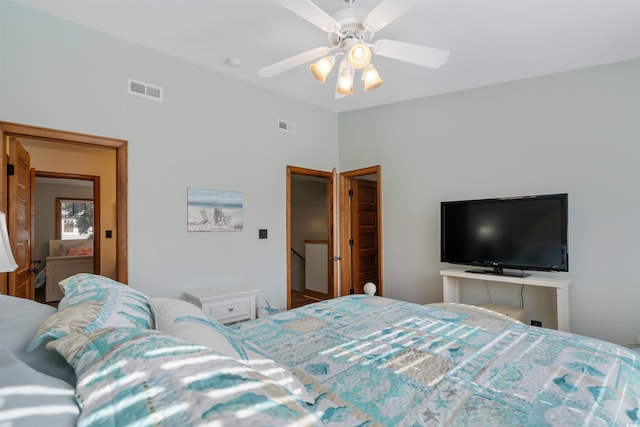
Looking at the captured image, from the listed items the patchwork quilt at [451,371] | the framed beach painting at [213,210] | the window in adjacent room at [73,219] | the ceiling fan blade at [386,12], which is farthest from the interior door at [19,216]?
the window in adjacent room at [73,219]

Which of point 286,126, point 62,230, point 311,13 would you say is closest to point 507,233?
point 311,13

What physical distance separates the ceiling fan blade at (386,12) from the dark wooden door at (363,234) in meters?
2.96

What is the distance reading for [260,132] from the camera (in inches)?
148

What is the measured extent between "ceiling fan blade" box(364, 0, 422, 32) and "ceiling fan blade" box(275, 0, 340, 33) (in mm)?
205

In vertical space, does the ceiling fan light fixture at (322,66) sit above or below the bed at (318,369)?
above

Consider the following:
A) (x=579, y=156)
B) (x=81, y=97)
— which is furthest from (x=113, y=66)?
(x=579, y=156)

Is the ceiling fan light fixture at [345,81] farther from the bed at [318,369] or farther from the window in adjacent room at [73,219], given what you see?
the window in adjacent room at [73,219]

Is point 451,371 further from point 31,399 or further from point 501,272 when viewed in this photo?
point 501,272

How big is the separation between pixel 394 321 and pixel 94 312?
1463 millimetres

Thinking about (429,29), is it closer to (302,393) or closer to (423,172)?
(423,172)

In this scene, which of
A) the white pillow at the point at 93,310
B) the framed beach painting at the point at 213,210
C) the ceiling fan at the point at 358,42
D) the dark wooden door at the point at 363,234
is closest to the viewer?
the white pillow at the point at 93,310

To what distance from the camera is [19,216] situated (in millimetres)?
2547

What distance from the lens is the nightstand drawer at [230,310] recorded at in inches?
→ 115

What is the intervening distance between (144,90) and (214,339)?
2687 millimetres
